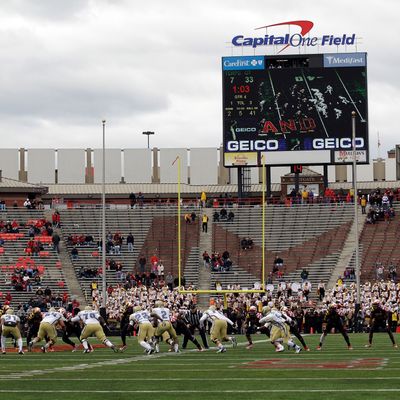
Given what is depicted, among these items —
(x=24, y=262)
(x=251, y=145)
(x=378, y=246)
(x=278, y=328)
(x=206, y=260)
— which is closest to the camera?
(x=278, y=328)

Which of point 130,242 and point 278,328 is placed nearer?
point 278,328

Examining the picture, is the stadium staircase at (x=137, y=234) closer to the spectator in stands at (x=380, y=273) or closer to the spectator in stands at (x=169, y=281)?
the spectator in stands at (x=169, y=281)

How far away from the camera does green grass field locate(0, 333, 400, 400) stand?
698 inches

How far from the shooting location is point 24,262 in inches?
2138

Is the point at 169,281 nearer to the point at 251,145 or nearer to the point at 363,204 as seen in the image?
the point at 251,145

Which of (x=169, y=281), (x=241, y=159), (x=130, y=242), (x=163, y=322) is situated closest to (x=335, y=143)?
(x=241, y=159)

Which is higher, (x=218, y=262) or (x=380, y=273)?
(x=218, y=262)

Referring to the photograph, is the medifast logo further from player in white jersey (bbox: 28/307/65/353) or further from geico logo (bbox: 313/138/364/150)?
player in white jersey (bbox: 28/307/65/353)

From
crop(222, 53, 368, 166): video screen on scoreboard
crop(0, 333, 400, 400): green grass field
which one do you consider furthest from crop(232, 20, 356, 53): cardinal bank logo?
crop(0, 333, 400, 400): green grass field

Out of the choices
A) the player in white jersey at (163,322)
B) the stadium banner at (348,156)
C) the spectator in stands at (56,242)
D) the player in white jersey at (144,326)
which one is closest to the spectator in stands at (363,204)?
the stadium banner at (348,156)

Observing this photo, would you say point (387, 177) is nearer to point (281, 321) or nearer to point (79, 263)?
point (79, 263)

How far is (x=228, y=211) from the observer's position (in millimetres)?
58438

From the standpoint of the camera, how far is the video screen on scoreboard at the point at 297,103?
55312 mm

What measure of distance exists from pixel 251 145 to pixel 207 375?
1388 inches
